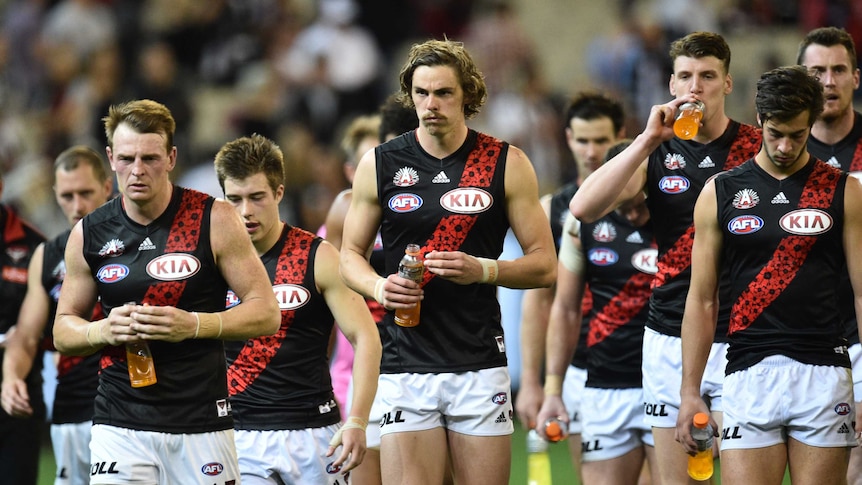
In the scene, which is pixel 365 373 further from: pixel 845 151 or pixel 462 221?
pixel 845 151

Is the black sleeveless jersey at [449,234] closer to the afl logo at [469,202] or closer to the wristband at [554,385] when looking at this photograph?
the afl logo at [469,202]

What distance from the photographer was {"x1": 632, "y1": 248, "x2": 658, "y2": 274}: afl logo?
26.2 feet

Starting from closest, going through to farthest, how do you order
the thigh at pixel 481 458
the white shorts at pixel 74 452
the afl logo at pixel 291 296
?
1. the thigh at pixel 481 458
2. the afl logo at pixel 291 296
3. the white shorts at pixel 74 452

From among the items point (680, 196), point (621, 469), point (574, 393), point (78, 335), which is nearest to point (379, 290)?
point (78, 335)

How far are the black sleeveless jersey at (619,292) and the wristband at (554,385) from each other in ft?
0.73

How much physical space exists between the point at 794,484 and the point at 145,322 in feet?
10.1

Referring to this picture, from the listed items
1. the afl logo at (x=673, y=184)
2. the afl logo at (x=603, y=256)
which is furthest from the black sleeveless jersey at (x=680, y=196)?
the afl logo at (x=603, y=256)

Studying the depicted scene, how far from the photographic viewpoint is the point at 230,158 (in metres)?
7.13

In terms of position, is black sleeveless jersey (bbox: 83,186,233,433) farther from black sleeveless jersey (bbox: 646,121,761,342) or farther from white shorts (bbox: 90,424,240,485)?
black sleeveless jersey (bbox: 646,121,761,342)

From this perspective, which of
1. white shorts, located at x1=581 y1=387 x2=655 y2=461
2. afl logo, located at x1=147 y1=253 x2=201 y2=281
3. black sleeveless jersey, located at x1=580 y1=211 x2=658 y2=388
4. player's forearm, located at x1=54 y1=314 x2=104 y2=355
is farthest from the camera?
black sleeveless jersey, located at x1=580 y1=211 x2=658 y2=388

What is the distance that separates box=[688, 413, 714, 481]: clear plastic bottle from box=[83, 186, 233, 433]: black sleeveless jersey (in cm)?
225

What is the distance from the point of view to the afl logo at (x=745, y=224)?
6.20 meters

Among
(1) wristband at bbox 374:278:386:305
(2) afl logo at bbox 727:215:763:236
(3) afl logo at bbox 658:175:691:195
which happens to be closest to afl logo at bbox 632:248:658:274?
(3) afl logo at bbox 658:175:691:195

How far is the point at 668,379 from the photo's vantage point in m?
Result: 7.23
